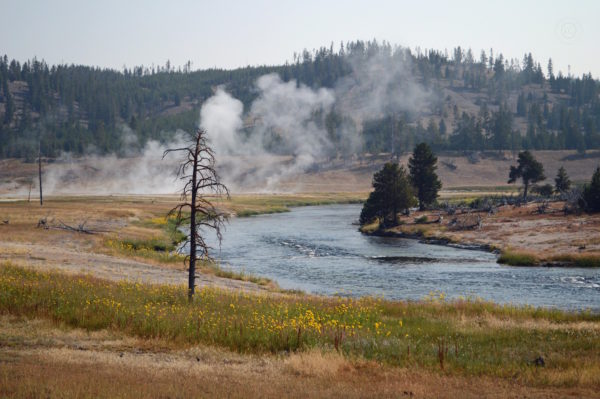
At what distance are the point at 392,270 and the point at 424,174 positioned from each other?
137 feet

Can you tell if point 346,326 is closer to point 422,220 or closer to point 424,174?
Result: point 422,220

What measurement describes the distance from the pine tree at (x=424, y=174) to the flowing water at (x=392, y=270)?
1735cm

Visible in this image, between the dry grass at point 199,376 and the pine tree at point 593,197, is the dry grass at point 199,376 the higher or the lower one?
the lower one

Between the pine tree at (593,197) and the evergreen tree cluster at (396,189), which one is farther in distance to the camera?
the evergreen tree cluster at (396,189)

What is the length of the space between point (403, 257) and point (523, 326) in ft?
108

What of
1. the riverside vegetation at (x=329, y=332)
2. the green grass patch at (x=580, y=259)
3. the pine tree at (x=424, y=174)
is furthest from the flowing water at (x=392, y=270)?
the pine tree at (x=424, y=174)

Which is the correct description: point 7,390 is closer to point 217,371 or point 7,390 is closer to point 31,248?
point 217,371

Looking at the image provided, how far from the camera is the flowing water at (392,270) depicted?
36.9 m

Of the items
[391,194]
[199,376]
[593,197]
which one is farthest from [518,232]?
[199,376]

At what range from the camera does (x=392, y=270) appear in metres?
47.3

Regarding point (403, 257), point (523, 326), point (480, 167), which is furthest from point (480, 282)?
point (480, 167)

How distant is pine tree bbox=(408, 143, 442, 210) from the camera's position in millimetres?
86188

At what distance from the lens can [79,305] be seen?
21734 millimetres

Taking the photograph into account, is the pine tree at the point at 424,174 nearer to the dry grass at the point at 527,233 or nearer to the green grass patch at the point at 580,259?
the dry grass at the point at 527,233
